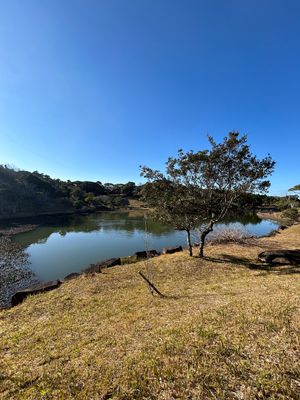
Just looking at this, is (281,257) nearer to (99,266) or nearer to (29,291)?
(99,266)

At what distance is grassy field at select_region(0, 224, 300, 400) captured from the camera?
3.75m

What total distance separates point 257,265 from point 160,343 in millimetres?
10351

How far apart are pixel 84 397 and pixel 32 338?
4016 millimetres

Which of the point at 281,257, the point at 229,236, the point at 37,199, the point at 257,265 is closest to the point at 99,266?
the point at 257,265

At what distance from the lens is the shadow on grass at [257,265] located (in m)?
11.7

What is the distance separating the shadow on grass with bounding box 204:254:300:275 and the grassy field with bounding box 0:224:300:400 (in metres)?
1.12

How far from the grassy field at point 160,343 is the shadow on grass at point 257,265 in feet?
3.69

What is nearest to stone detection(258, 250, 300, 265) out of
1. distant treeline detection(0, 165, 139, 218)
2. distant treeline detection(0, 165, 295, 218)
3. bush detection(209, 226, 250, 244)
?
bush detection(209, 226, 250, 244)

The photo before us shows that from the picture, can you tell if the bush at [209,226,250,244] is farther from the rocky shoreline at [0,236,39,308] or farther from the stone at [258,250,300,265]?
the rocky shoreline at [0,236,39,308]

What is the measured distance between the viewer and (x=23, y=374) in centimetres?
491

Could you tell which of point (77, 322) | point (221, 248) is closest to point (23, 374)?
point (77, 322)

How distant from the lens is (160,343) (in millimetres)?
5168

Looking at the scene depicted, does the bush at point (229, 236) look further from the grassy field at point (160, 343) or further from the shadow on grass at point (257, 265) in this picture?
the grassy field at point (160, 343)

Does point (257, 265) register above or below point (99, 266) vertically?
above
